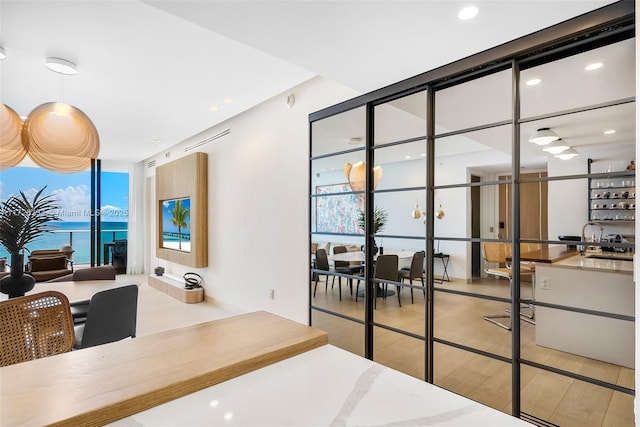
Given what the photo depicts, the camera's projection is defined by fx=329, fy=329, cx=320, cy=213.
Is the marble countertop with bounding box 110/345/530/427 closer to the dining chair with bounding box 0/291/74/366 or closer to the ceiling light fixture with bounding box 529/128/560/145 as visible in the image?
the dining chair with bounding box 0/291/74/366

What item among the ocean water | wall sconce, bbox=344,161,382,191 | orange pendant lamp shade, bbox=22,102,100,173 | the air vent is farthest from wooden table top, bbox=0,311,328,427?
the ocean water

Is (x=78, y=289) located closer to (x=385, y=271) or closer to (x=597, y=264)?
(x=385, y=271)

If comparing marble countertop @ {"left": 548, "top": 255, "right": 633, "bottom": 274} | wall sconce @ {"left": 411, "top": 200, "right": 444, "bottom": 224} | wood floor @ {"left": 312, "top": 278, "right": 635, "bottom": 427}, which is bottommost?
wood floor @ {"left": 312, "top": 278, "right": 635, "bottom": 427}

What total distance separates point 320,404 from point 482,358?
2131mm

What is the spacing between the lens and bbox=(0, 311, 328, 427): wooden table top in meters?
0.73

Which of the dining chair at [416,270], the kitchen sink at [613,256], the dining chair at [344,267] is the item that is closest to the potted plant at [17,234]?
the dining chair at [344,267]

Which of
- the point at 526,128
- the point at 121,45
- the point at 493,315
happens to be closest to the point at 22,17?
the point at 121,45

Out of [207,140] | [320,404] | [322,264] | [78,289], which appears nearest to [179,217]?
[207,140]

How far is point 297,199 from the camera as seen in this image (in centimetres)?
369

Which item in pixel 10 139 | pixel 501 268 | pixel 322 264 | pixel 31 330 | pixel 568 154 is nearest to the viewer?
pixel 31 330

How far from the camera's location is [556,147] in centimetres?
204

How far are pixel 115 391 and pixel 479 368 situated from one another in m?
2.52

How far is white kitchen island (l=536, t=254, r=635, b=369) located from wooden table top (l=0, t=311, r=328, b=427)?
5.44 feet

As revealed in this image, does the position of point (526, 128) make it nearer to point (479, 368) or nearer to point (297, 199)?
point (479, 368)
